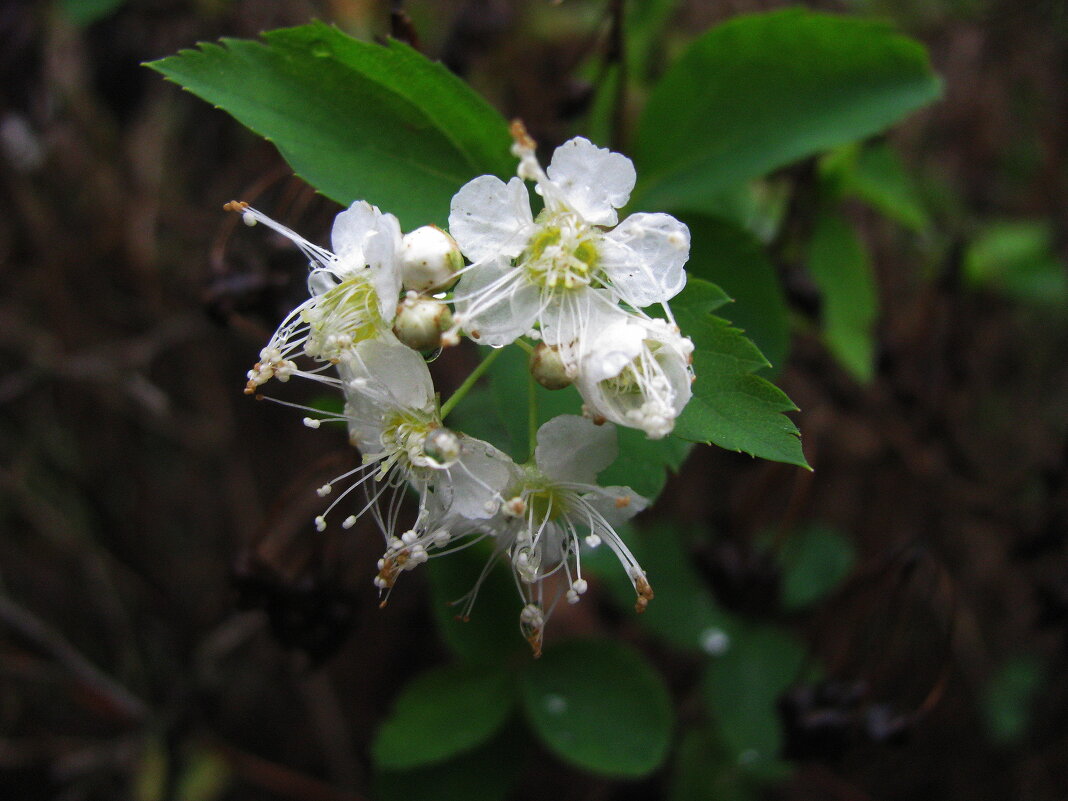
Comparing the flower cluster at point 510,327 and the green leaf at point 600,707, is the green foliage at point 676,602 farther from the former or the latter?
the flower cluster at point 510,327

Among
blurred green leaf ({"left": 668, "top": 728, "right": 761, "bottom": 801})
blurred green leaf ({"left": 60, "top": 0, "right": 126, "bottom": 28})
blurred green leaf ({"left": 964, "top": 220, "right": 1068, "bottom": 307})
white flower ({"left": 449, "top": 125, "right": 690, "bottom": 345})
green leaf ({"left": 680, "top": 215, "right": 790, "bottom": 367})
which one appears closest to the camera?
white flower ({"left": 449, "top": 125, "right": 690, "bottom": 345})

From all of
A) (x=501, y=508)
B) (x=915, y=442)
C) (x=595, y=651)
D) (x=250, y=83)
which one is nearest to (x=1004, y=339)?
(x=915, y=442)

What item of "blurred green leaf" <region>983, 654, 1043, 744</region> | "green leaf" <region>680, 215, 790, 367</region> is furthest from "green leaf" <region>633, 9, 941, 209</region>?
"blurred green leaf" <region>983, 654, 1043, 744</region>

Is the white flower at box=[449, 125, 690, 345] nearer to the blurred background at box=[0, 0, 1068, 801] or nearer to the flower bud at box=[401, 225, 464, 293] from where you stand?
the flower bud at box=[401, 225, 464, 293]

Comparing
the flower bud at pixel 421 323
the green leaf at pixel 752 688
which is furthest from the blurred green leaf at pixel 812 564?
the flower bud at pixel 421 323

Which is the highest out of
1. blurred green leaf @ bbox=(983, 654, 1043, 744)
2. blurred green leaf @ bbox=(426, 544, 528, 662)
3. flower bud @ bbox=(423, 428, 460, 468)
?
flower bud @ bbox=(423, 428, 460, 468)

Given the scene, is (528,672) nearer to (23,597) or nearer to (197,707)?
(197,707)

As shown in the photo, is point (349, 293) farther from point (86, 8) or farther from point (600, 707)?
point (86, 8)
